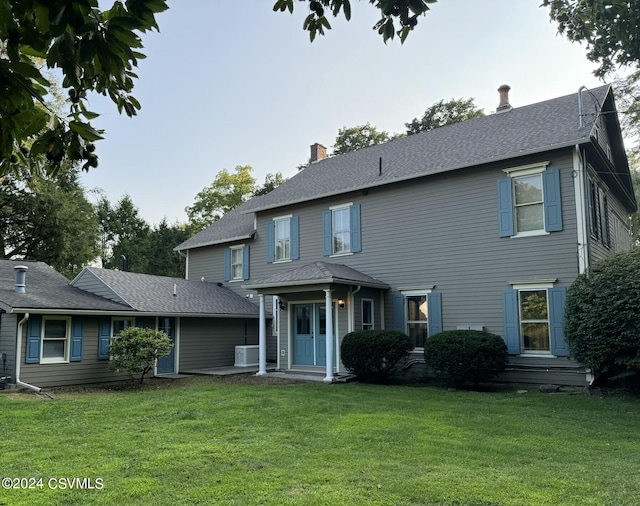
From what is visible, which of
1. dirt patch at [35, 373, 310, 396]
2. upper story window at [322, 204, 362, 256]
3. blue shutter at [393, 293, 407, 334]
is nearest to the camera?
dirt patch at [35, 373, 310, 396]

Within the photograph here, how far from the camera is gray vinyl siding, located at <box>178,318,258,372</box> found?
15172 millimetres

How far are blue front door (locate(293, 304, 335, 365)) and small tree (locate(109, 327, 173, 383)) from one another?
368cm

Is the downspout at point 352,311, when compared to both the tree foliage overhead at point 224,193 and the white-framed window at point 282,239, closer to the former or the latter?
the white-framed window at point 282,239

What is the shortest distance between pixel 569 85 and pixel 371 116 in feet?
59.0

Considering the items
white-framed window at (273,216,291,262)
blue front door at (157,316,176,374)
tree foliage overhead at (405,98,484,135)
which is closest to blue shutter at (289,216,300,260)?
white-framed window at (273,216,291,262)

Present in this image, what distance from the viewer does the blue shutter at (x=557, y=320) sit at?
10711 mm

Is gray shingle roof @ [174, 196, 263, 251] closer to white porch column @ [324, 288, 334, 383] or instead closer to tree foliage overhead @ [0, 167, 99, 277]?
white porch column @ [324, 288, 334, 383]

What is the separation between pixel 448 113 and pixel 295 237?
58.4 feet

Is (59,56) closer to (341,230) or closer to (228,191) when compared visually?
(341,230)

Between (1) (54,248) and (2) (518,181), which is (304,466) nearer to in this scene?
(2) (518,181)

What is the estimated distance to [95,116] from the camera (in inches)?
76.3

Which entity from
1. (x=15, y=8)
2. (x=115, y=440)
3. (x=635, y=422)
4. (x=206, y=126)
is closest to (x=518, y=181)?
(x=635, y=422)

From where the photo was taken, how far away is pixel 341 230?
48.8 ft

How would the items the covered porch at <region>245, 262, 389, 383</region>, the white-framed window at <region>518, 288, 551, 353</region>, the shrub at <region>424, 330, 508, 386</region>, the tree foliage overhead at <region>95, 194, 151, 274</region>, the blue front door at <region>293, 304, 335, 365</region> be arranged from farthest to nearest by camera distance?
the tree foliage overhead at <region>95, 194, 151, 274</region> → the blue front door at <region>293, 304, 335, 365</region> → the covered porch at <region>245, 262, 389, 383</region> → the white-framed window at <region>518, 288, 551, 353</region> → the shrub at <region>424, 330, 508, 386</region>
